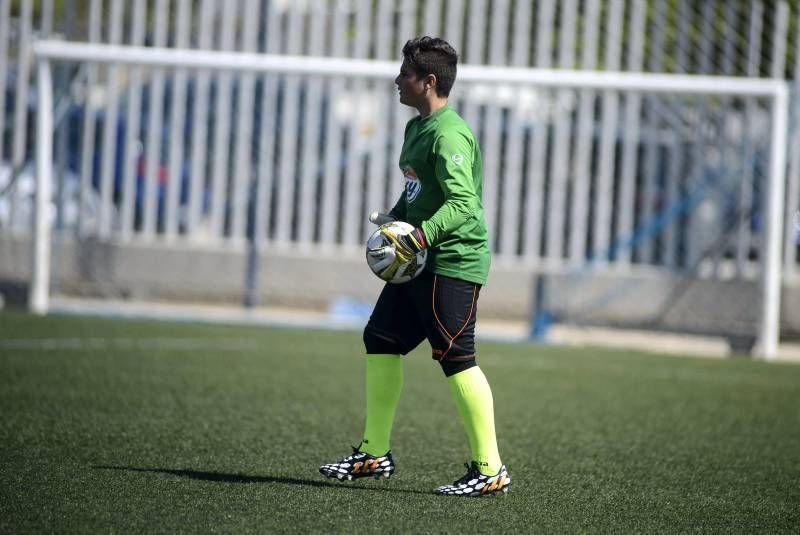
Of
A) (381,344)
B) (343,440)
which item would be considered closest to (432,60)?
(381,344)

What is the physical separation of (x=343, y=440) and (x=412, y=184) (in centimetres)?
168

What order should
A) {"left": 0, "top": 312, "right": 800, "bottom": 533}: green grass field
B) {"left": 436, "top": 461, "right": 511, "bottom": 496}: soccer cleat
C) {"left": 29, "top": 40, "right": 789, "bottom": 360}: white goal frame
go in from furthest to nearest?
{"left": 29, "top": 40, "right": 789, "bottom": 360}: white goal frame, {"left": 436, "top": 461, "right": 511, "bottom": 496}: soccer cleat, {"left": 0, "top": 312, "right": 800, "bottom": 533}: green grass field

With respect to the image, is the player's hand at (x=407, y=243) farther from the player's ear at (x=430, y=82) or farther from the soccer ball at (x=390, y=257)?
the player's ear at (x=430, y=82)

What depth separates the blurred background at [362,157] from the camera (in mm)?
12891

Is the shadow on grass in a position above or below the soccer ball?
below

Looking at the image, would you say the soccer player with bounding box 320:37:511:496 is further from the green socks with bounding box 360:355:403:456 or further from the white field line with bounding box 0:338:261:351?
the white field line with bounding box 0:338:261:351

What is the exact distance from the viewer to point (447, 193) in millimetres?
4828

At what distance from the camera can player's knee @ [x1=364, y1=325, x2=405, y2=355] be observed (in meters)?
5.18

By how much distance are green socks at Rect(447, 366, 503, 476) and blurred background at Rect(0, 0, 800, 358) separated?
303 inches

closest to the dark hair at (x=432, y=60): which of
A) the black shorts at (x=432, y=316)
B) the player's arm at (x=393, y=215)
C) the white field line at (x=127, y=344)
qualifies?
the player's arm at (x=393, y=215)

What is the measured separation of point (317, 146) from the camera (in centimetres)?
1309

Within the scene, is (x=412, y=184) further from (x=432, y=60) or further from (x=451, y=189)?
(x=432, y=60)

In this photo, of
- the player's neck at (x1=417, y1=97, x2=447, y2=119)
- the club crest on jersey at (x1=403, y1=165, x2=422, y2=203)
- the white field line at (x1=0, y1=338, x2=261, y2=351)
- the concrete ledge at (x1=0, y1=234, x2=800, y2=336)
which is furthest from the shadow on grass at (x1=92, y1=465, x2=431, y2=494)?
the concrete ledge at (x1=0, y1=234, x2=800, y2=336)

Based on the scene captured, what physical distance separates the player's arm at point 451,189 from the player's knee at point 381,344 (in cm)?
55
